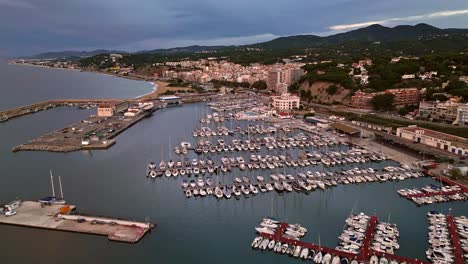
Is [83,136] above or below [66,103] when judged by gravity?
below

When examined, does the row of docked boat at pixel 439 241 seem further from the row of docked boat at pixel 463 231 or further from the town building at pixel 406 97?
the town building at pixel 406 97

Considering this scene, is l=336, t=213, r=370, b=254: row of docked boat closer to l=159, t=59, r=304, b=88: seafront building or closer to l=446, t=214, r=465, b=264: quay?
l=446, t=214, r=465, b=264: quay

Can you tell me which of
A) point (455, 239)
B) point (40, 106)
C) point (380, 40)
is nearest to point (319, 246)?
point (455, 239)

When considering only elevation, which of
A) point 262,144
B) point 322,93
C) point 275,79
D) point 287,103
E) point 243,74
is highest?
point 243,74

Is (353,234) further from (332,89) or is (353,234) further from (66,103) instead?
Answer: (66,103)

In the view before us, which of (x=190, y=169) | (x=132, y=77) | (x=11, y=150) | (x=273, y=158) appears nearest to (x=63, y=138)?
(x=11, y=150)

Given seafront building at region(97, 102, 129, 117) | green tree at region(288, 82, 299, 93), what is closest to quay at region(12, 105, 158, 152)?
seafront building at region(97, 102, 129, 117)
